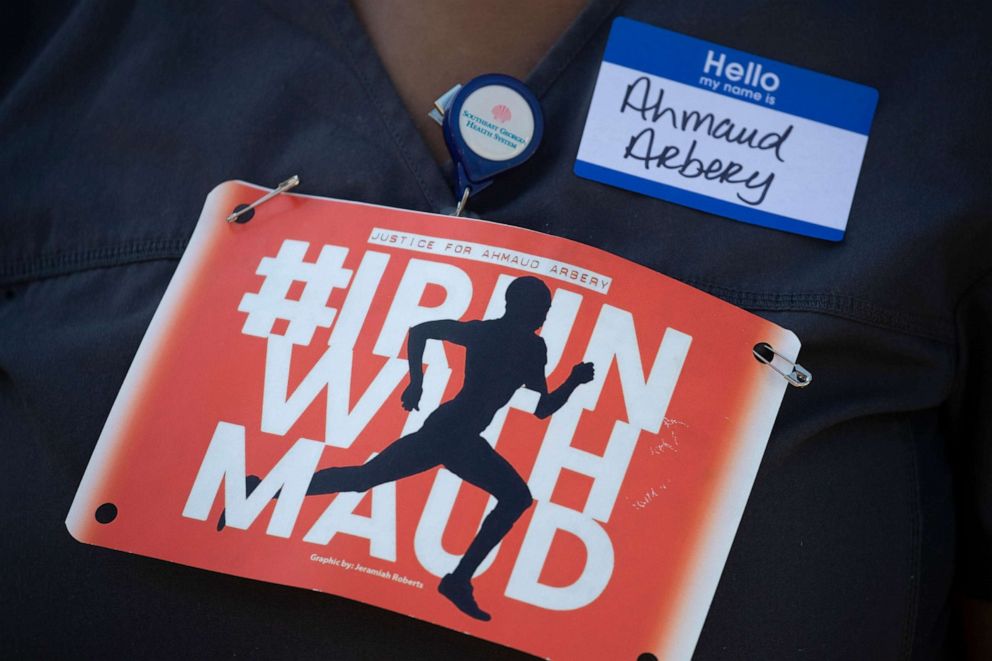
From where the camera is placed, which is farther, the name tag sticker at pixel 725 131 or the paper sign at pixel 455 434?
the name tag sticker at pixel 725 131

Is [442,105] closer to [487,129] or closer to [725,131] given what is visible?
[487,129]

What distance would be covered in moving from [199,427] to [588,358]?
0.27 meters

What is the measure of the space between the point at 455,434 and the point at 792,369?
0.23 meters

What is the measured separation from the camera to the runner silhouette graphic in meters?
0.55

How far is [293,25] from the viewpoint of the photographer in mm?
721

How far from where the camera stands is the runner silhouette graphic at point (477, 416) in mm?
547

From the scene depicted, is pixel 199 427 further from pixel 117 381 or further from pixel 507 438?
pixel 507 438

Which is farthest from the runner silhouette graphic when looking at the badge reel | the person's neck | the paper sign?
the person's neck

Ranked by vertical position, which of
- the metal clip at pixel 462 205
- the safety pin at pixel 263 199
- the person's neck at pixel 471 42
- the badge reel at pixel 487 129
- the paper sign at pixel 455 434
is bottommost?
the paper sign at pixel 455 434

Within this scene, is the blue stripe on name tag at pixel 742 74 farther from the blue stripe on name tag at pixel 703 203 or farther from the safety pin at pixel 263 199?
the safety pin at pixel 263 199

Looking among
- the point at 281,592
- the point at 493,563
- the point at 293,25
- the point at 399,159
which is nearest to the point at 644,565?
the point at 493,563

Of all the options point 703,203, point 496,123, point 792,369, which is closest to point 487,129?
point 496,123

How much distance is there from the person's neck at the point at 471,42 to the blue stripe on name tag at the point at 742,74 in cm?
6

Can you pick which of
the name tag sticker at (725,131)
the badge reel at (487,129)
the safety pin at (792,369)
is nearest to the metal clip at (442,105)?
the badge reel at (487,129)
